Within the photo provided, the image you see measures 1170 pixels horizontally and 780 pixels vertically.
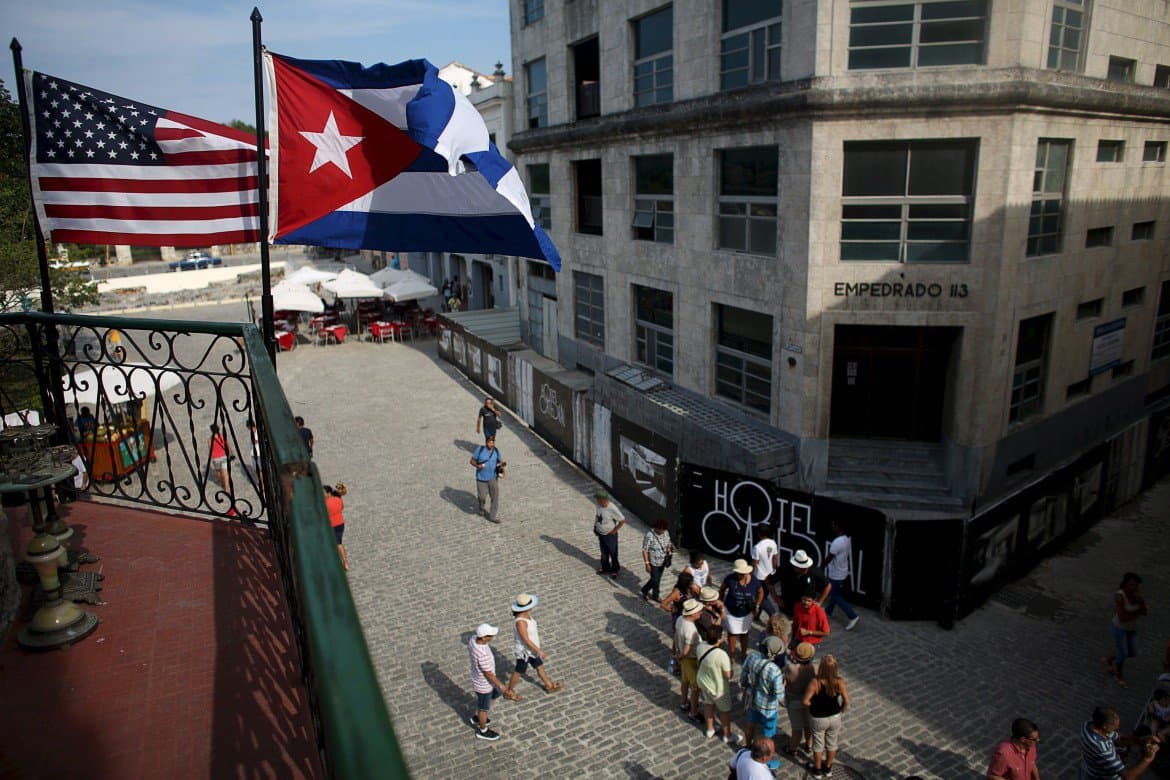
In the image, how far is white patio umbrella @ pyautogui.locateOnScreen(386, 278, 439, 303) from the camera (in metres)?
35.2

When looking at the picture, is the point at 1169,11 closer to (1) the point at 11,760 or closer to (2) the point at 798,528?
(2) the point at 798,528

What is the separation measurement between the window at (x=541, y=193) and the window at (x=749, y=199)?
10.5m

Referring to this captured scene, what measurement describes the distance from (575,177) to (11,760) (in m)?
25.2

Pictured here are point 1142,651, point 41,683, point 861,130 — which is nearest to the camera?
point 41,683

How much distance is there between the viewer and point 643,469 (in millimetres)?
16297

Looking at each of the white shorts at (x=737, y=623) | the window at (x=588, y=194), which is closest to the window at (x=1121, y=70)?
the window at (x=588, y=194)

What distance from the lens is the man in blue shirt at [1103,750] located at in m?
8.32

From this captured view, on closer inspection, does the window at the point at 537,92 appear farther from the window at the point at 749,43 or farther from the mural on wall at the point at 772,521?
the mural on wall at the point at 772,521

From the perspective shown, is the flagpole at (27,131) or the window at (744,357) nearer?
the flagpole at (27,131)

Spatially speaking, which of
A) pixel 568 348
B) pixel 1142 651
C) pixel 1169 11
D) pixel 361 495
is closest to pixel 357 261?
pixel 568 348

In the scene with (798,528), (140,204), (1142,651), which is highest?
(140,204)

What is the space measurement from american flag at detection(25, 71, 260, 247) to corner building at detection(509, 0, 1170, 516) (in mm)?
12003

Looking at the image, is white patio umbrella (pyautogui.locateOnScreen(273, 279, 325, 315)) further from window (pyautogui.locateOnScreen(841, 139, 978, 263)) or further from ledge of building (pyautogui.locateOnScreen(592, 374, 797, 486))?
window (pyautogui.locateOnScreen(841, 139, 978, 263))

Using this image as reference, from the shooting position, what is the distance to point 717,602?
1111cm
